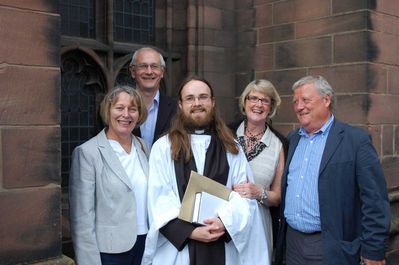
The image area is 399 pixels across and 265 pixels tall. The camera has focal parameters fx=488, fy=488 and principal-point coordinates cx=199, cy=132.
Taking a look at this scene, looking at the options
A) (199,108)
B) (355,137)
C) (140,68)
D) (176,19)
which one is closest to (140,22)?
(176,19)

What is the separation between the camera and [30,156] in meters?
2.57

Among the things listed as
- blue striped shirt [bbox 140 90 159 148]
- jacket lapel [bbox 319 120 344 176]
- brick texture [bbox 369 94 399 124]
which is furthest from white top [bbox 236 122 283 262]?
brick texture [bbox 369 94 399 124]

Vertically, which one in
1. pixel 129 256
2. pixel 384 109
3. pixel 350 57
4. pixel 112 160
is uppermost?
pixel 350 57

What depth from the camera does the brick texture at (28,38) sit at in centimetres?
247

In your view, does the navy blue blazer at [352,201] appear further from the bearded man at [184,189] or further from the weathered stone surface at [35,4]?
the weathered stone surface at [35,4]

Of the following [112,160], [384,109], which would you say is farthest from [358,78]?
[112,160]

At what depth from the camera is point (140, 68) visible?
3385 mm

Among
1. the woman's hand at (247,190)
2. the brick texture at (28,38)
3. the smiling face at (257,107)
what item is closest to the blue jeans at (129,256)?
the woman's hand at (247,190)

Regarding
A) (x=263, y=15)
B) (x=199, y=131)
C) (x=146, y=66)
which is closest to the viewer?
(x=199, y=131)

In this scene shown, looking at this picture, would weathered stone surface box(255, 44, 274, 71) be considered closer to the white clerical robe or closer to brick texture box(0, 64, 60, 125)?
the white clerical robe

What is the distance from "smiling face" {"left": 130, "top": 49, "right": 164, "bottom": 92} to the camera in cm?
337

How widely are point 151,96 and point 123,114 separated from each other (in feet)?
2.31

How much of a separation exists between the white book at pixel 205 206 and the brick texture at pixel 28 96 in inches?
34.9

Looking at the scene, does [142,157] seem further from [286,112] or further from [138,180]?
[286,112]
